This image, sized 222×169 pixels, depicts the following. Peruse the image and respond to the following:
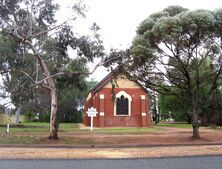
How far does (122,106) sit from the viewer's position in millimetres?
53938

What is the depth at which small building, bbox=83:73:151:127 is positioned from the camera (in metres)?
52.5

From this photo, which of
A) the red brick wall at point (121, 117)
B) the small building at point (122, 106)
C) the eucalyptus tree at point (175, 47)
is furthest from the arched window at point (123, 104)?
the eucalyptus tree at point (175, 47)

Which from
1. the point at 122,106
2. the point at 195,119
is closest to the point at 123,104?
the point at 122,106

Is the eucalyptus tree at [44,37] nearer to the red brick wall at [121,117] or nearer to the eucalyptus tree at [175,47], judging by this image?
the eucalyptus tree at [175,47]

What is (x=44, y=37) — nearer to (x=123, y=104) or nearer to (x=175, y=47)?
(x=175, y=47)

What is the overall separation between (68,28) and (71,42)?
998 mm

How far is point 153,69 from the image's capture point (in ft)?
98.6

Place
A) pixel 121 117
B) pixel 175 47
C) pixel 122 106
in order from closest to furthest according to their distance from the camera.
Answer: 1. pixel 175 47
2. pixel 121 117
3. pixel 122 106

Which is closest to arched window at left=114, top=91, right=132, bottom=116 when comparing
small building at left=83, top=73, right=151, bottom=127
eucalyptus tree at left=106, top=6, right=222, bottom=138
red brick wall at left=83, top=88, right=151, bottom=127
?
small building at left=83, top=73, right=151, bottom=127

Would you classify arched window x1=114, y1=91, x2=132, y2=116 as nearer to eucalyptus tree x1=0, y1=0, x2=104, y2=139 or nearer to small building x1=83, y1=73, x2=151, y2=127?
small building x1=83, y1=73, x2=151, y2=127

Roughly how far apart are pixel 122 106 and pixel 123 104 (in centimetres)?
30

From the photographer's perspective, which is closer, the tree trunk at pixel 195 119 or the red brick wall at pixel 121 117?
the tree trunk at pixel 195 119

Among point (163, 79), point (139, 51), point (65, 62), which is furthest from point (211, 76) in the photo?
point (65, 62)

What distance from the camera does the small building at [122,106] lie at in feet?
172
